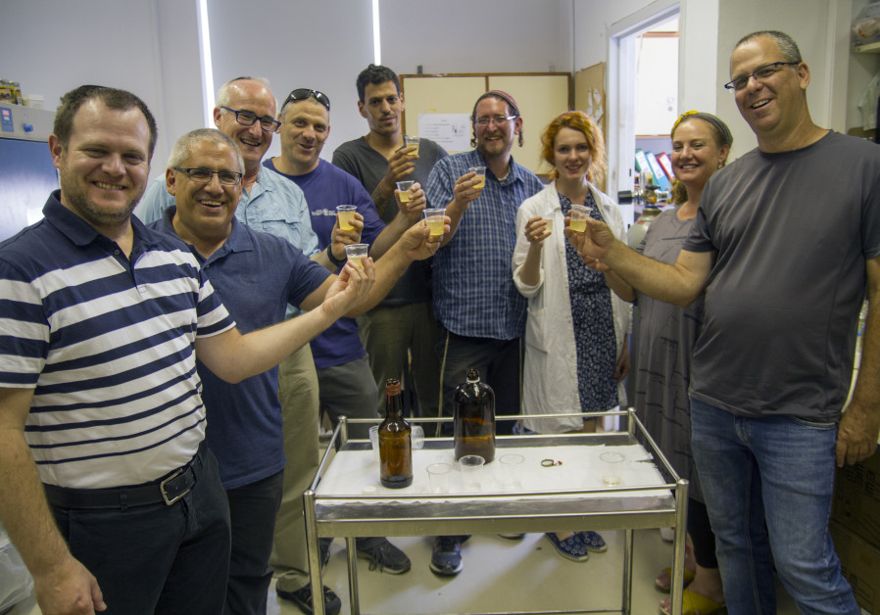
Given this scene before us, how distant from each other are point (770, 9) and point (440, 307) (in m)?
2.13

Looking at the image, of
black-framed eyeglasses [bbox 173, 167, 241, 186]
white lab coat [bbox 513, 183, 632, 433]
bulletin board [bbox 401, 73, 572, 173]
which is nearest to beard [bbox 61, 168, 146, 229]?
black-framed eyeglasses [bbox 173, 167, 241, 186]

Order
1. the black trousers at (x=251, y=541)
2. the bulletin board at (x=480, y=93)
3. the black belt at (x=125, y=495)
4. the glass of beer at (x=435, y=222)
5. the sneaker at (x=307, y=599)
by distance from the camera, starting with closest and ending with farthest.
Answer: the black belt at (x=125, y=495)
the black trousers at (x=251, y=541)
the glass of beer at (x=435, y=222)
the sneaker at (x=307, y=599)
the bulletin board at (x=480, y=93)

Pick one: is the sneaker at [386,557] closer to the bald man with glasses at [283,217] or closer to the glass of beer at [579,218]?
the bald man with glasses at [283,217]

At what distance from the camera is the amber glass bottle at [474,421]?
64.1 inches

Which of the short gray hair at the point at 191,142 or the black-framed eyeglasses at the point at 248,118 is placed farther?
the black-framed eyeglasses at the point at 248,118

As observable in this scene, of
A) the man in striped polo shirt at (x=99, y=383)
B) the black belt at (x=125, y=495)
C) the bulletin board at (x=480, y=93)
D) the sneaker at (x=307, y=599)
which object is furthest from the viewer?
the bulletin board at (x=480, y=93)

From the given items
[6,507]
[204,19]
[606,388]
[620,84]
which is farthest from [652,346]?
[204,19]

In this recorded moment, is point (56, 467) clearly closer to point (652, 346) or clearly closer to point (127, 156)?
point (127, 156)

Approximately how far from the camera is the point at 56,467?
1199mm

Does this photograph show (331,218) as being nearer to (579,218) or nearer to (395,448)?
(579,218)

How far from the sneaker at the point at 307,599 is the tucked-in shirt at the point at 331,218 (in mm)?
834

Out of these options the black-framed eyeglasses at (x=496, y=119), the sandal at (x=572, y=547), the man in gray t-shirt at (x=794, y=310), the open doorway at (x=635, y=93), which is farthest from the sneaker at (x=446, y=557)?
the open doorway at (x=635, y=93)

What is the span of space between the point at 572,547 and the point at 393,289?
1.31 m

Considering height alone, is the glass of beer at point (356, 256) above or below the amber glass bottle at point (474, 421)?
above
